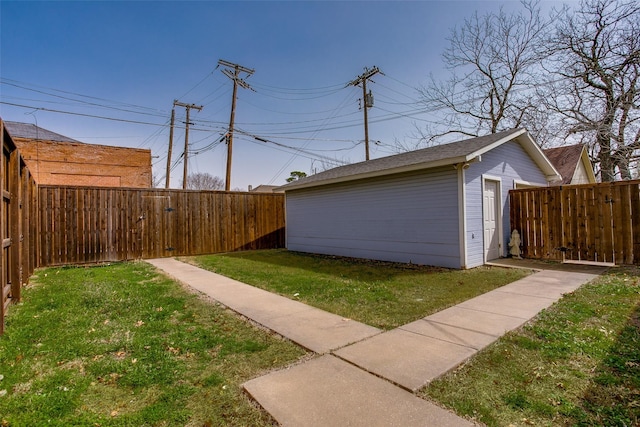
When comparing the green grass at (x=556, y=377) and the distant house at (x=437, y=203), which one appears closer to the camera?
the green grass at (x=556, y=377)

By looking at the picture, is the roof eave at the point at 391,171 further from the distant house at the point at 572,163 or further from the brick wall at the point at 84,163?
the brick wall at the point at 84,163

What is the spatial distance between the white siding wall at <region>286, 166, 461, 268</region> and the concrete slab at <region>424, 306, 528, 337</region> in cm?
349

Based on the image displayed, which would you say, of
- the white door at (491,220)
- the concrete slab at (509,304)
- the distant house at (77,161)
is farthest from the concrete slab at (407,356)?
the distant house at (77,161)

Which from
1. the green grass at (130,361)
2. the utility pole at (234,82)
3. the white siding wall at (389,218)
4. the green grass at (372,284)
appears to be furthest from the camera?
the utility pole at (234,82)

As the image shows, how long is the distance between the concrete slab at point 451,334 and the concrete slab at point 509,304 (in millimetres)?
941

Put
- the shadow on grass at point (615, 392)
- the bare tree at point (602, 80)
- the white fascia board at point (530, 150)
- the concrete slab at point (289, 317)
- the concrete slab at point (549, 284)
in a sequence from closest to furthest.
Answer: the shadow on grass at point (615, 392)
the concrete slab at point (289, 317)
the concrete slab at point (549, 284)
the white fascia board at point (530, 150)
the bare tree at point (602, 80)

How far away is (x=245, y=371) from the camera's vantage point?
2551 mm

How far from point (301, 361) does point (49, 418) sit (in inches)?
67.2

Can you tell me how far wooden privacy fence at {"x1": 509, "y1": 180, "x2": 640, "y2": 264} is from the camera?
684cm

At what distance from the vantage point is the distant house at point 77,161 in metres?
17.6

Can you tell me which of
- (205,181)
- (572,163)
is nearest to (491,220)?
(572,163)

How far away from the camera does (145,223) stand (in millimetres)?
10062

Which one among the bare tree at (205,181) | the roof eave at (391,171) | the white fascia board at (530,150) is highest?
the bare tree at (205,181)

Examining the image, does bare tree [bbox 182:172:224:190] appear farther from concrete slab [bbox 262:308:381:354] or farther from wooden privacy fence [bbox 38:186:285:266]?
concrete slab [bbox 262:308:381:354]
